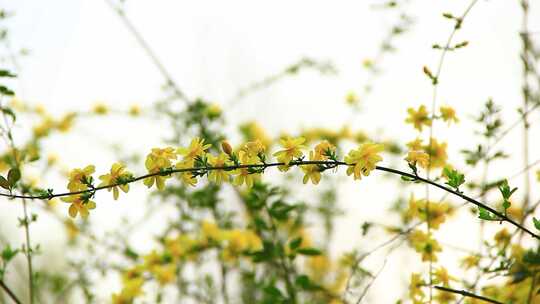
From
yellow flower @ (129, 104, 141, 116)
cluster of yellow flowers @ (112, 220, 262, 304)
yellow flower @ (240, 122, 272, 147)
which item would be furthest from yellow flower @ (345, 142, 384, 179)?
yellow flower @ (129, 104, 141, 116)

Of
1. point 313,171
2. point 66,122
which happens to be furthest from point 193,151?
point 66,122

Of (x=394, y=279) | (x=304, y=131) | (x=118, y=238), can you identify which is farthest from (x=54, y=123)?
(x=394, y=279)

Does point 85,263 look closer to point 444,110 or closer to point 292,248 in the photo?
point 292,248

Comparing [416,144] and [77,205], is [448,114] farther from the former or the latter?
[77,205]

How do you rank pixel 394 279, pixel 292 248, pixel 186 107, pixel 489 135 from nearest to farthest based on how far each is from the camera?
1. pixel 489 135
2. pixel 292 248
3. pixel 186 107
4. pixel 394 279

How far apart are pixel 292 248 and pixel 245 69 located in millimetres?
1183

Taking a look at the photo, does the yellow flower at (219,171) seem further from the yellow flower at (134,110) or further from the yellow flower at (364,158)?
the yellow flower at (134,110)

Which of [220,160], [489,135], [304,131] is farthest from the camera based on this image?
[304,131]

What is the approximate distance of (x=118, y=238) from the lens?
1.46m

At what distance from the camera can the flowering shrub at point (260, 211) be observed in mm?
625

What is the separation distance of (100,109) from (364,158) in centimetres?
155

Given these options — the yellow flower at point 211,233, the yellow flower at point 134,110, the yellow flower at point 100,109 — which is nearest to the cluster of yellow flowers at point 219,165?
the yellow flower at point 211,233

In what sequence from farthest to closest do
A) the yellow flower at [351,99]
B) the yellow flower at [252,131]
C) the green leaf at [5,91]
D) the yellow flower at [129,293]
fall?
the yellow flower at [351,99]
the yellow flower at [252,131]
the yellow flower at [129,293]
the green leaf at [5,91]

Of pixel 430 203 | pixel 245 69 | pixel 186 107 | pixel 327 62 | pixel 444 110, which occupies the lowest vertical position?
pixel 430 203
